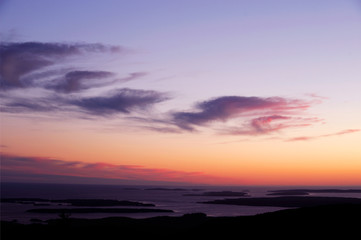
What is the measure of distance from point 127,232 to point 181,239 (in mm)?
6633

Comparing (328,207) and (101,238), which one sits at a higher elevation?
(328,207)

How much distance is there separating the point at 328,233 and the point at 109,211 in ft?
224

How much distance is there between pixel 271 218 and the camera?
3459cm

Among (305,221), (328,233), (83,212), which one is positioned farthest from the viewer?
(83,212)

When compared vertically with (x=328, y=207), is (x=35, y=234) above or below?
below

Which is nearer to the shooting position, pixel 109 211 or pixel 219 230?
pixel 219 230

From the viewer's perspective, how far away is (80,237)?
33469 mm

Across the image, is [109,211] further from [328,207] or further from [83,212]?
[328,207]

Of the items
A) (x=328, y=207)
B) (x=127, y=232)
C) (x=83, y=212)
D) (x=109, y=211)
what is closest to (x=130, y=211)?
(x=109, y=211)

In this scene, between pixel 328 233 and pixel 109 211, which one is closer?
pixel 328 233

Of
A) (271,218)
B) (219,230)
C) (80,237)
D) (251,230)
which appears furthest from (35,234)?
(271,218)

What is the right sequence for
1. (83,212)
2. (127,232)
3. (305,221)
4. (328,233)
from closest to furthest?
(328,233)
(305,221)
(127,232)
(83,212)

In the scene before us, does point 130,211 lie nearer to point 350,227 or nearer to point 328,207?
point 328,207

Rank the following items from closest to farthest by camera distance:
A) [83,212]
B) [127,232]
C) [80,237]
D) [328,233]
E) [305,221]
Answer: [328,233]
[305,221]
[80,237]
[127,232]
[83,212]
